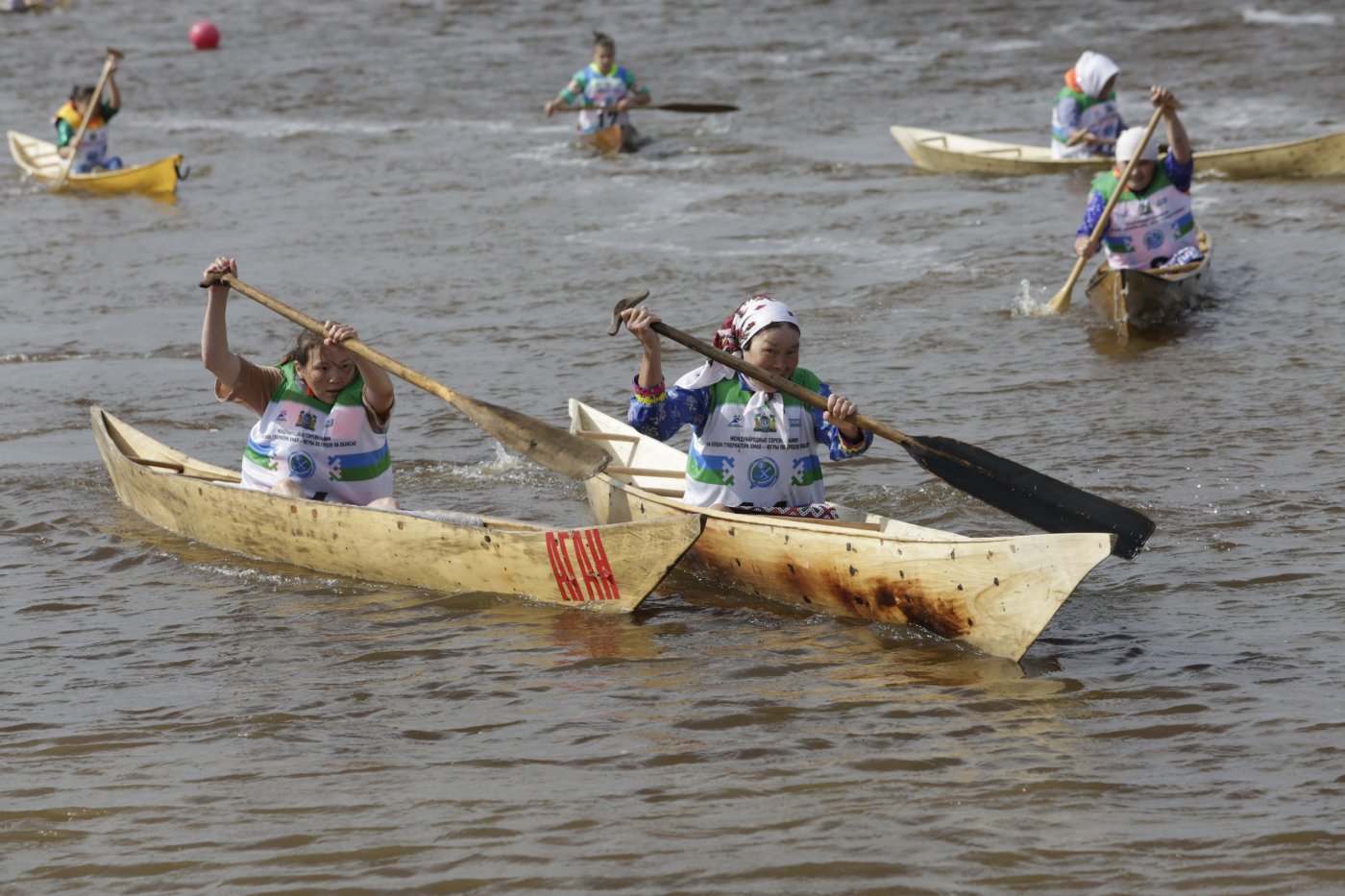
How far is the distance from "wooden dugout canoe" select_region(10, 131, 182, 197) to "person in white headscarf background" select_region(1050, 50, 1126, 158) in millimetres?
8815

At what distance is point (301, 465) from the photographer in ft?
25.0

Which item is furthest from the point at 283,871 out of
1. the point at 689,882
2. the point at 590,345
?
the point at 590,345

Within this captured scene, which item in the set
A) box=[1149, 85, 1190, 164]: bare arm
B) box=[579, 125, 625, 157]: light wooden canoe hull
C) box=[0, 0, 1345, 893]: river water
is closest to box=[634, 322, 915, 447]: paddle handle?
box=[0, 0, 1345, 893]: river water

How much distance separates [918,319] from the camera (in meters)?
12.2

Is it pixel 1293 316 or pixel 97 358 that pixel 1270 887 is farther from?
pixel 97 358

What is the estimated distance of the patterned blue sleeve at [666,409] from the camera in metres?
6.59

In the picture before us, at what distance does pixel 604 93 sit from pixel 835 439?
44.3 feet

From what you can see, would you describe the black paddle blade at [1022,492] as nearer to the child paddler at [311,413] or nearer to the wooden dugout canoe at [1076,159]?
the child paddler at [311,413]

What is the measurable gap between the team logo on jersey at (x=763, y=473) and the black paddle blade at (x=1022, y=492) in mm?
551

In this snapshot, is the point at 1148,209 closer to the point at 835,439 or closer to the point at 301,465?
the point at 835,439

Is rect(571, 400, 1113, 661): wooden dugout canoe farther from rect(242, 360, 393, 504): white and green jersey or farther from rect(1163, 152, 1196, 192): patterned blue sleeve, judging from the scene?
rect(1163, 152, 1196, 192): patterned blue sleeve

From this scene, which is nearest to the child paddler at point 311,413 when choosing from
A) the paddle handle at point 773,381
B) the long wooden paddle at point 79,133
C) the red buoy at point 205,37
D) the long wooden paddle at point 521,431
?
the long wooden paddle at point 521,431

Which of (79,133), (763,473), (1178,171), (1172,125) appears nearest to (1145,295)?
(1178,171)

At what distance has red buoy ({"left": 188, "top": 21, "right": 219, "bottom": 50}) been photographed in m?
29.6
